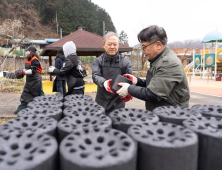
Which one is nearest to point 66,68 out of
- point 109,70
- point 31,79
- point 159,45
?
point 109,70

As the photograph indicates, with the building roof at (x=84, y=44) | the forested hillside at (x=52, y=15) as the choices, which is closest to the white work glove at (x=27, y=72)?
the building roof at (x=84, y=44)

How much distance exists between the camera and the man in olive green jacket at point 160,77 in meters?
1.44

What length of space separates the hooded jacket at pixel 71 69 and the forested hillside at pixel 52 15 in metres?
36.7

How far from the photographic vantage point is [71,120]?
0.93 metres

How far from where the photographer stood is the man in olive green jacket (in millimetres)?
1438

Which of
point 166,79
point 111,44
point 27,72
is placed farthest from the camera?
point 27,72

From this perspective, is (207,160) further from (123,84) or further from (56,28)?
(56,28)

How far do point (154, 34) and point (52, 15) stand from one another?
48570mm

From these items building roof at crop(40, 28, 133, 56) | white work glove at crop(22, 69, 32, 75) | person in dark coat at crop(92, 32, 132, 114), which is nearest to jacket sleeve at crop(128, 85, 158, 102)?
person in dark coat at crop(92, 32, 132, 114)

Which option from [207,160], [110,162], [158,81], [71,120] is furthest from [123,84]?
[110,162]

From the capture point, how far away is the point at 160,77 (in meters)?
1.44

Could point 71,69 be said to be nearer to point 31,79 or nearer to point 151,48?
point 31,79

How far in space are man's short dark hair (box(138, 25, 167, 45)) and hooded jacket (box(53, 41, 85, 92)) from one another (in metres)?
1.89

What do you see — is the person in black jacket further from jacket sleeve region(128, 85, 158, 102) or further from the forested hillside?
the forested hillside
